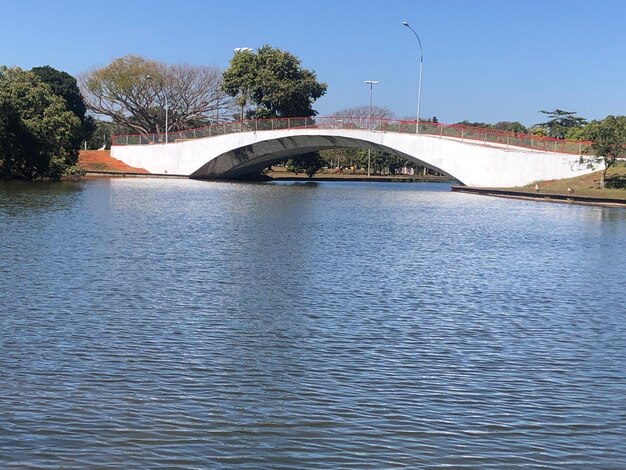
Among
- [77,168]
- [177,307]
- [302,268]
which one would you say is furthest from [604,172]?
[177,307]

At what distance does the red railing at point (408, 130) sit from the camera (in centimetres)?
5015

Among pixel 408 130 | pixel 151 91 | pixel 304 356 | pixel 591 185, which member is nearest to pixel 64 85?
pixel 151 91

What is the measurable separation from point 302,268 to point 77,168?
3995 cm

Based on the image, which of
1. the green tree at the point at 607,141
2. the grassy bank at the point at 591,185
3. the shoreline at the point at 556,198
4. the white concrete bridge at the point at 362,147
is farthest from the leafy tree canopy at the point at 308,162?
the green tree at the point at 607,141

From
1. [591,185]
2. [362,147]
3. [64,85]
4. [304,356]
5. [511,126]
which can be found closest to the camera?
[304,356]

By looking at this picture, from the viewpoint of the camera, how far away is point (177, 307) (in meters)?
11.3

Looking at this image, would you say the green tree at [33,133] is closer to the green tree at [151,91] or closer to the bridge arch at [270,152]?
the bridge arch at [270,152]

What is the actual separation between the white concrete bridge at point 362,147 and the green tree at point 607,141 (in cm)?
247

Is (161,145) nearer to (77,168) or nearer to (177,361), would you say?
(77,168)

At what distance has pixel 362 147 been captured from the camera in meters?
60.5

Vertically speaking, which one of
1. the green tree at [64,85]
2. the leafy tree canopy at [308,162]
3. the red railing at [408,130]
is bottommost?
the leafy tree canopy at [308,162]

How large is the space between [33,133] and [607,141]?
31.3 metres

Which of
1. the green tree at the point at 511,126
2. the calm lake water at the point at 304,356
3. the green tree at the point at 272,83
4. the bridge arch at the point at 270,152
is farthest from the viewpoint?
the green tree at the point at 511,126

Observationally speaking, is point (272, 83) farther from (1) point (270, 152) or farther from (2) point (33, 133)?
(2) point (33, 133)
